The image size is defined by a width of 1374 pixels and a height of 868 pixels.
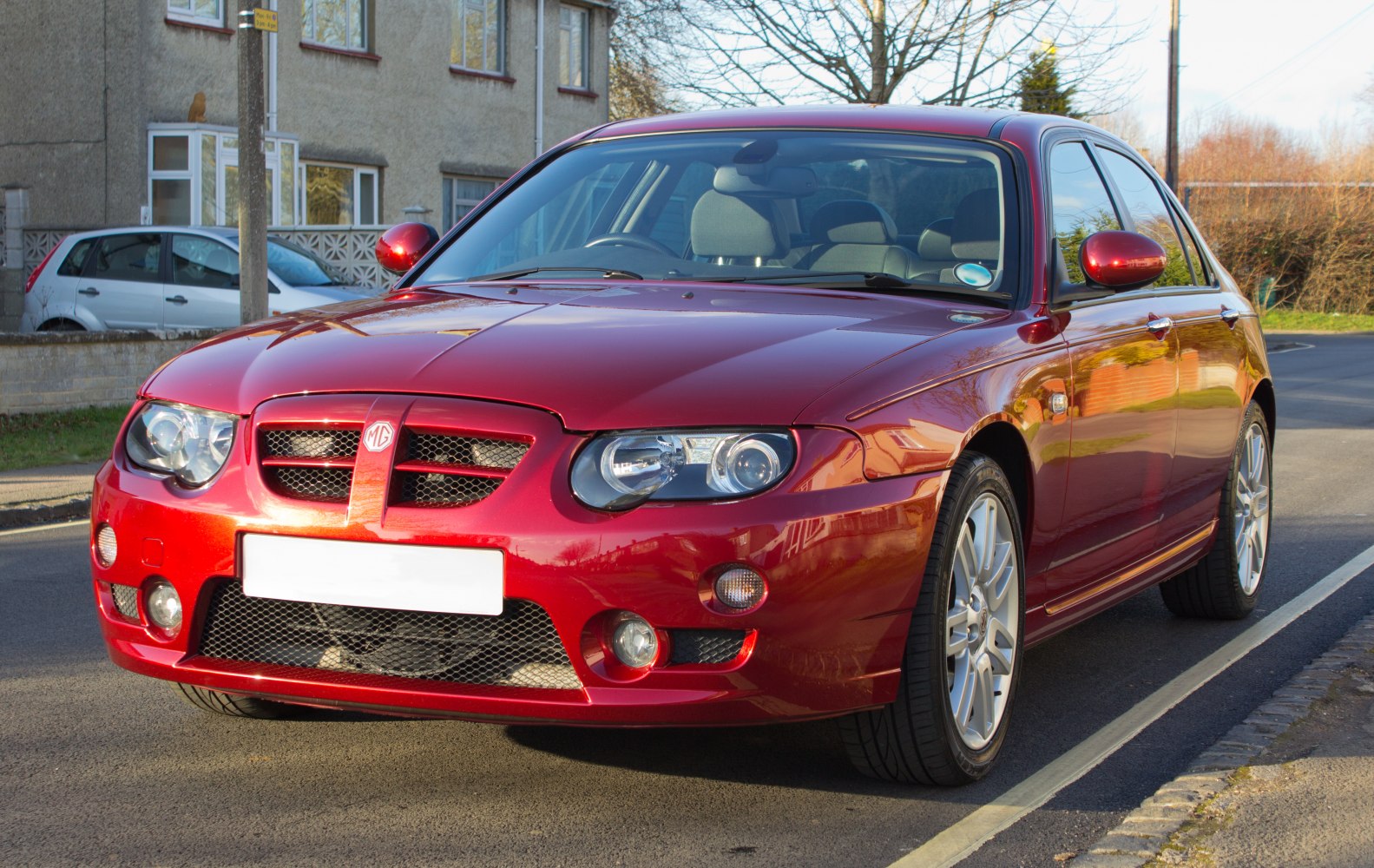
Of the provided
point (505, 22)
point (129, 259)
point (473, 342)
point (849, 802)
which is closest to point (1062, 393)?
point (849, 802)

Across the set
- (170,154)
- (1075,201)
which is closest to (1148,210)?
(1075,201)

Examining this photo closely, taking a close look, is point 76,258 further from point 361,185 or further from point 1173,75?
point 1173,75

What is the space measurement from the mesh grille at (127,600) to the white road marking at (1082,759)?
71.5 inches

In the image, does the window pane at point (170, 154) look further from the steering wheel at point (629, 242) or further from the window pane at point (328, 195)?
the steering wheel at point (629, 242)

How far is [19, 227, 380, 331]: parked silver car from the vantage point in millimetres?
17688

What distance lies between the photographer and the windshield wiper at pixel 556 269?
4.78 metres

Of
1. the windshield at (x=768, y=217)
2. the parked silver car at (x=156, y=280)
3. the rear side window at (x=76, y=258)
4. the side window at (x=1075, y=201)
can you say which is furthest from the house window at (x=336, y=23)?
the side window at (x=1075, y=201)

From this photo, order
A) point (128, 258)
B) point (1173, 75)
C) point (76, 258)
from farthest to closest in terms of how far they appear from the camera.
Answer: point (1173, 75)
point (76, 258)
point (128, 258)

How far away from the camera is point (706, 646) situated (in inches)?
140

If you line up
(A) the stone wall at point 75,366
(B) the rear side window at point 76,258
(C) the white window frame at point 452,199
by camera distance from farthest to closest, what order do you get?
(C) the white window frame at point 452,199 < (B) the rear side window at point 76,258 < (A) the stone wall at point 75,366

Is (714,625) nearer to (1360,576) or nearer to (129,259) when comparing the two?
(1360,576)

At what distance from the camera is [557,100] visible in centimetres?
3156

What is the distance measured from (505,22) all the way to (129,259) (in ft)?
44.2

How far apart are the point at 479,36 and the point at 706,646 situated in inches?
1080
